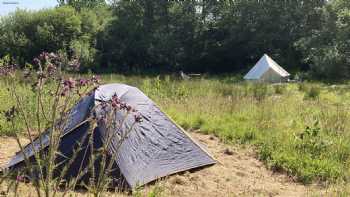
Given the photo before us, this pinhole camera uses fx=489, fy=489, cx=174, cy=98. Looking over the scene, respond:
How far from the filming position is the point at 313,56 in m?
21.8

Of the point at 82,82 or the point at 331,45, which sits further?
the point at 331,45

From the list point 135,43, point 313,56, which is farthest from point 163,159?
point 135,43

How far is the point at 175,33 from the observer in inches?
1169

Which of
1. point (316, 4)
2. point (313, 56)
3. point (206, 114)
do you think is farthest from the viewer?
point (316, 4)

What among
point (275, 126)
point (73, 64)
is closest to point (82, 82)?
point (73, 64)

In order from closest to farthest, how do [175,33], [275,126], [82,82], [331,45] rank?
[82,82], [275,126], [331,45], [175,33]

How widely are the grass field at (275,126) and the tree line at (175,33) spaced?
1448 centimetres

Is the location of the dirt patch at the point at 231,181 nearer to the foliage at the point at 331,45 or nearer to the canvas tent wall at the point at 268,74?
the canvas tent wall at the point at 268,74

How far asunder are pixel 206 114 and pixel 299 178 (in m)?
3.14

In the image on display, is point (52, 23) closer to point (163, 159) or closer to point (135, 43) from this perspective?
point (135, 43)

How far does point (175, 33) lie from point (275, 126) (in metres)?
22.4

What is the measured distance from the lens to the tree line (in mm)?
26516

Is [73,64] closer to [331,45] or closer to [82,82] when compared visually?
[82,82]

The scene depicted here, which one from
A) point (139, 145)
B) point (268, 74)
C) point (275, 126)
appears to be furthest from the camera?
point (268, 74)
